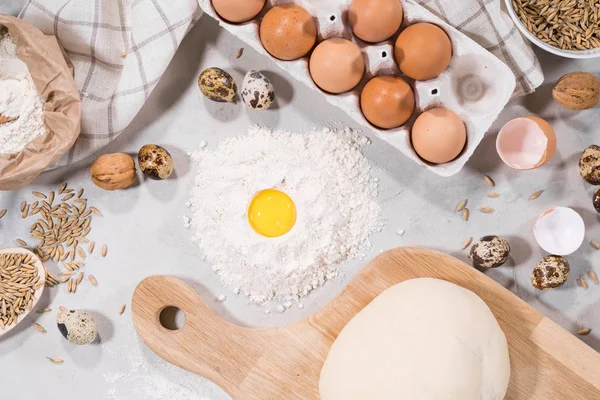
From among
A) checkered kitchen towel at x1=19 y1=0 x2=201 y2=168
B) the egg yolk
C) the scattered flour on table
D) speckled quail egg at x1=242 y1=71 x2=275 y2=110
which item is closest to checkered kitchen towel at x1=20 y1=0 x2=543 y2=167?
checkered kitchen towel at x1=19 y1=0 x2=201 y2=168

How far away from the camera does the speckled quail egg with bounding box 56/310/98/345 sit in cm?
173

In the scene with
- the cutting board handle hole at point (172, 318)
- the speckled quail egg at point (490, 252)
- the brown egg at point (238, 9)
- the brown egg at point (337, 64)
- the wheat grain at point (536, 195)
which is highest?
the brown egg at point (238, 9)

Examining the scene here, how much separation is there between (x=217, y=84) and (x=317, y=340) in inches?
28.9

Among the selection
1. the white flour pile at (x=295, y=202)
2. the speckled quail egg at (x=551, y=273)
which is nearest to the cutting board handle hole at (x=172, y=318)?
the white flour pile at (x=295, y=202)

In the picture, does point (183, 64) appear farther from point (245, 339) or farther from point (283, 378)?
point (283, 378)

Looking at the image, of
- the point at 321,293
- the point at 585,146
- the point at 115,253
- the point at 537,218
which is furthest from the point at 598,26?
the point at 115,253

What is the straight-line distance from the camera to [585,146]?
177cm

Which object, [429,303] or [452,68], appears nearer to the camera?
[429,303]

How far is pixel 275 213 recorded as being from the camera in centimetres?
171

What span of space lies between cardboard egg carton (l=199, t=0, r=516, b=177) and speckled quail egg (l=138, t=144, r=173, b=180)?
39cm

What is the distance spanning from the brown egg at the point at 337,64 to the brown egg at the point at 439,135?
199mm

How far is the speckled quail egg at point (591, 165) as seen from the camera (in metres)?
1.68

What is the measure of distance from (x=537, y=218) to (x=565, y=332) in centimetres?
32

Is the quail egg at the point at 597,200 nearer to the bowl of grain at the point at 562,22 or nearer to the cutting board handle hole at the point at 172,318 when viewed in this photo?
the bowl of grain at the point at 562,22
